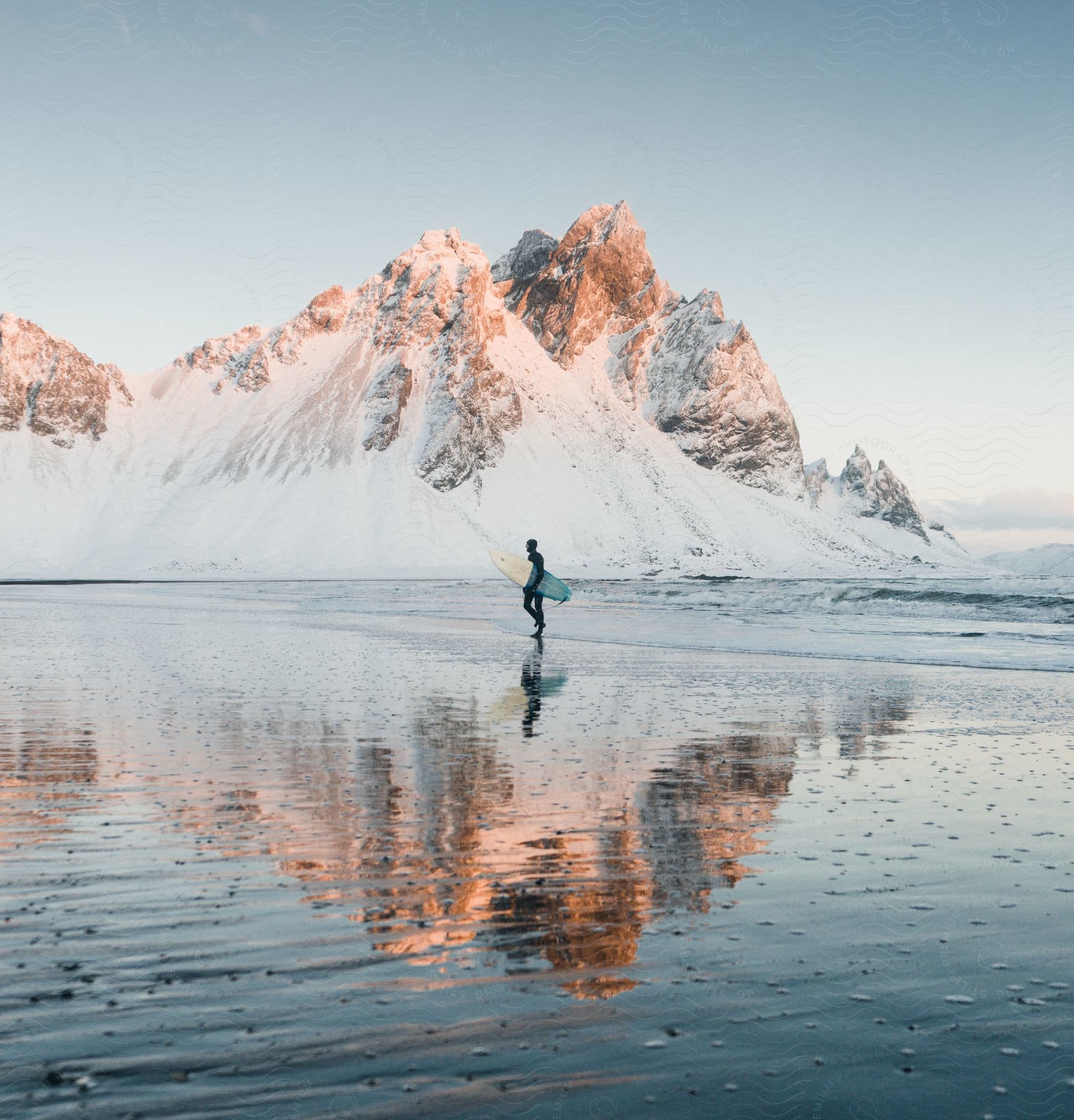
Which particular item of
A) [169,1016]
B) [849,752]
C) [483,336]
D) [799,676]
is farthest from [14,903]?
[483,336]

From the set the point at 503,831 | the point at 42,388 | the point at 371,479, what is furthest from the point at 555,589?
the point at 42,388

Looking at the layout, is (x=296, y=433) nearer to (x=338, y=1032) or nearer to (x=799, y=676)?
(x=799, y=676)

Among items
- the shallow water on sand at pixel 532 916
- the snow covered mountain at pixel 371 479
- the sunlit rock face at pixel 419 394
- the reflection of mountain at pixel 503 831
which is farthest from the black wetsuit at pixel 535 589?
the sunlit rock face at pixel 419 394

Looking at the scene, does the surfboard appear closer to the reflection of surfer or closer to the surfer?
the surfer

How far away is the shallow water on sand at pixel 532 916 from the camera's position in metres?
3.92

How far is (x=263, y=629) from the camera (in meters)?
33.4

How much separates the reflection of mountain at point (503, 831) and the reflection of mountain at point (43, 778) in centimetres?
100

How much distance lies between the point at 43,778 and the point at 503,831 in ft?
15.6

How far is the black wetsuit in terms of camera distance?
30562 millimetres

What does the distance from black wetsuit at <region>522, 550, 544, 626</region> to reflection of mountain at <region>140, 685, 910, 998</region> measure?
17.9 metres

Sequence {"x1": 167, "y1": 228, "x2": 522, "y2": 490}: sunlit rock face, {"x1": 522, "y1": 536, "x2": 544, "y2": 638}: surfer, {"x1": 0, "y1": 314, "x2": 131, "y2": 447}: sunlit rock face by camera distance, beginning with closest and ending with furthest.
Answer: {"x1": 522, "y1": 536, "x2": 544, "y2": 638}: surfer → {"x1": 167, "y1": 228, "x2": 522, "y2": 490}: sunlit rock face → {"x1": 0, "y1": 314, "x2": 131, "y2": 447}: sunlit rock face

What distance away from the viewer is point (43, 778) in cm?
945

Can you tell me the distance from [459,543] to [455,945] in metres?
156

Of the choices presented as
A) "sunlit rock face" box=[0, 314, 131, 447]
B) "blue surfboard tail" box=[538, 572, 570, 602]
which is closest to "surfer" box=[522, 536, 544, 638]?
"blue surfboard tail" box=[538, 572, 570, 602]
